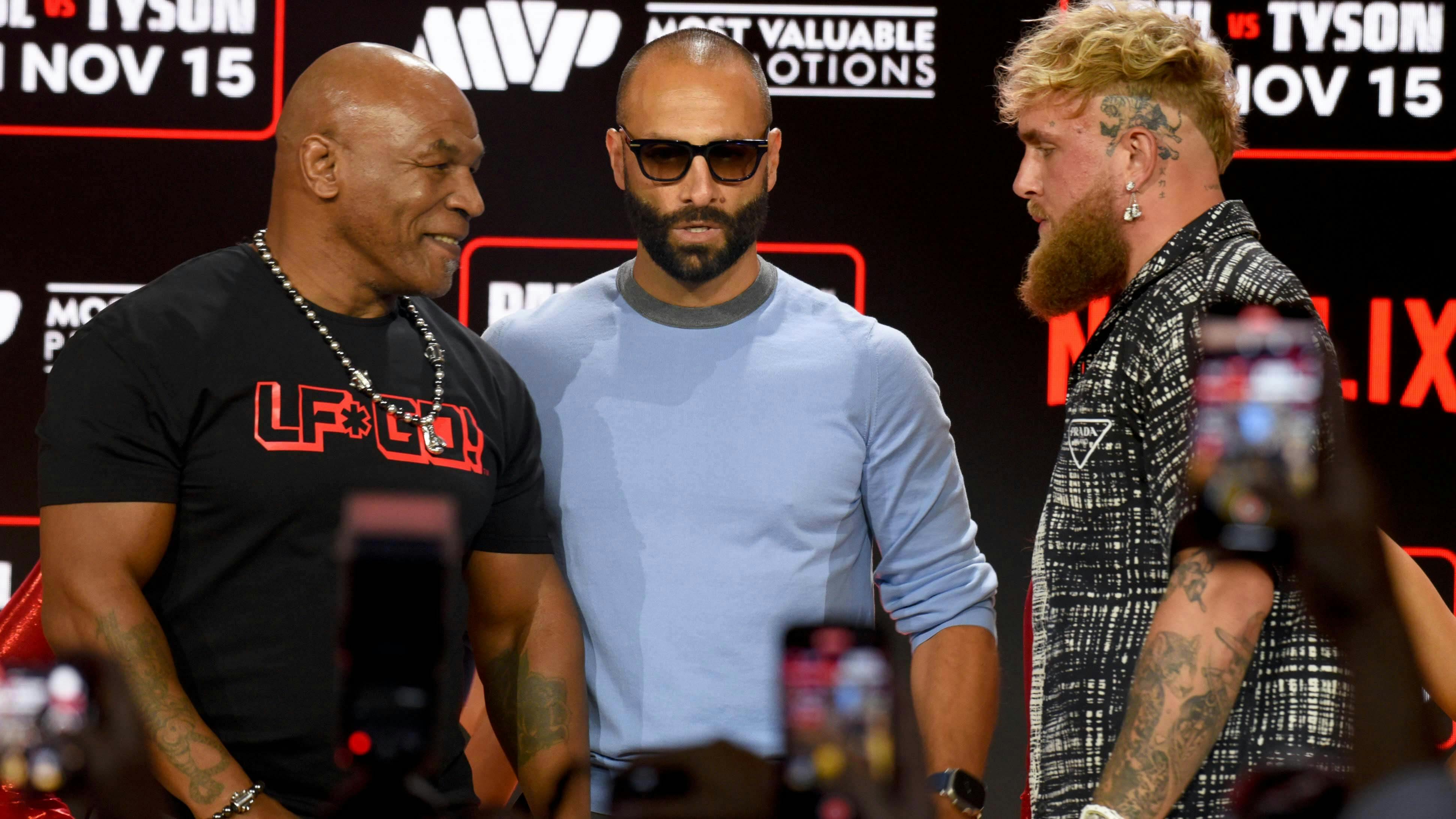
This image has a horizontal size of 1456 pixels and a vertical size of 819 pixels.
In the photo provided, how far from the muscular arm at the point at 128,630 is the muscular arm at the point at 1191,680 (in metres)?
0.81

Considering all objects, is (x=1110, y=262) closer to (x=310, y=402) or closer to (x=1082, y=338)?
(x=310, y=402)

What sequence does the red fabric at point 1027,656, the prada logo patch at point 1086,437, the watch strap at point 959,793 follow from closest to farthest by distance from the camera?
the prada logo patch at point 1086,437
the watch strap at point 959,793
the red fabric at point 1027,656

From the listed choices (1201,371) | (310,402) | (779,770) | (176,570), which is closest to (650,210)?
(310,402)

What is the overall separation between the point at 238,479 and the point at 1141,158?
1012mm

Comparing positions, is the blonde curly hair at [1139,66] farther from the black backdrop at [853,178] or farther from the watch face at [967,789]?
the black backdrop at [853,178]

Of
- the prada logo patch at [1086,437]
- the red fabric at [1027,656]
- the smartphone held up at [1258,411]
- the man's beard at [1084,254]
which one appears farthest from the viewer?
the red fabric at [1027,656]

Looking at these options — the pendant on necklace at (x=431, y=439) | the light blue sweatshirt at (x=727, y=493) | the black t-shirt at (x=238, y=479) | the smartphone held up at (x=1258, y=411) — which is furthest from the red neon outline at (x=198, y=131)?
the smartphone held up at (x=1258, y=411)

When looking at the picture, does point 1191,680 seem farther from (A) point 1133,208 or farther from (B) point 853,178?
(B) point 853,178

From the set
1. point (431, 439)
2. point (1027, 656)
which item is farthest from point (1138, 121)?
point (1027, 656)

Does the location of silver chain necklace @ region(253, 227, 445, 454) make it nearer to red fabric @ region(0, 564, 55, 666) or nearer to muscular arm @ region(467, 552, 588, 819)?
muscular arm @ region(467, 552, 588, 819)

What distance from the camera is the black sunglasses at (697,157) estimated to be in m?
1.78

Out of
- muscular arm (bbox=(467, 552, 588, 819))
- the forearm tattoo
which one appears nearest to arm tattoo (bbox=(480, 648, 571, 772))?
muscular arm (bbox=(467, 552, 588, 819))

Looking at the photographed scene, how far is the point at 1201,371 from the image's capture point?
2.93 ft

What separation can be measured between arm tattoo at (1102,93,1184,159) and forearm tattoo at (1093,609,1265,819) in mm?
513
